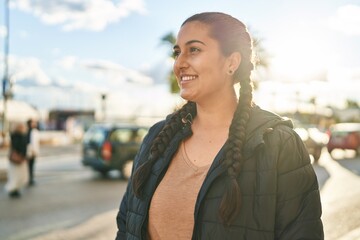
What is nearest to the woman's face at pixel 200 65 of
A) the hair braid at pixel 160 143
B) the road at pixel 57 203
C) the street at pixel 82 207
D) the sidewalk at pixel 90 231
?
the hair braid at pixel 160 143

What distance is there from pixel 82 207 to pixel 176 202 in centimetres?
774

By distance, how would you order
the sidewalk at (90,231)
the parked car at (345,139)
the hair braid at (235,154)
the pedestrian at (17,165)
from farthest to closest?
the parked car at (345,139) < the pedestrian at (17,165) < the sidewalk at (90,231) < the hair braid at (235,154)

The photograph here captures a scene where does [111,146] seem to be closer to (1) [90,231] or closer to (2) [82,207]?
(2) [82,207]

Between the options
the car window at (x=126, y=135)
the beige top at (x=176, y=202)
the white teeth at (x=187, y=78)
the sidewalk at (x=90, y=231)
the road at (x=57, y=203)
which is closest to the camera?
the beige top at (x=176, y=202)

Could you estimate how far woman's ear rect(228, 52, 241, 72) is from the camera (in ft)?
6.88

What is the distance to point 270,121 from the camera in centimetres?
200

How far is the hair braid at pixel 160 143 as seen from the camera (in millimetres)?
2195

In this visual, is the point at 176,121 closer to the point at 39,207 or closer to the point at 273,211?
the point at 273,211

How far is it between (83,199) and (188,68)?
8.76 m

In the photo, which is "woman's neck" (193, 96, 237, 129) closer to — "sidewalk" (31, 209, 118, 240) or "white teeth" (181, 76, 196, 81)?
"white teeth" (181, 76, 196, 81)

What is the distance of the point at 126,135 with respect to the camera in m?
13.9

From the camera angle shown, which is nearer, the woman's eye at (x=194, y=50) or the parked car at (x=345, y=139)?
the woman's eye at (x=194, y=50)

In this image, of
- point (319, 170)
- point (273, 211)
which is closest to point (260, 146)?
point (273, 211)

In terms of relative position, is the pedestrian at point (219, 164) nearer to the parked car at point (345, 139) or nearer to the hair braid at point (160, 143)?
the hair braid at point (160, 143)
